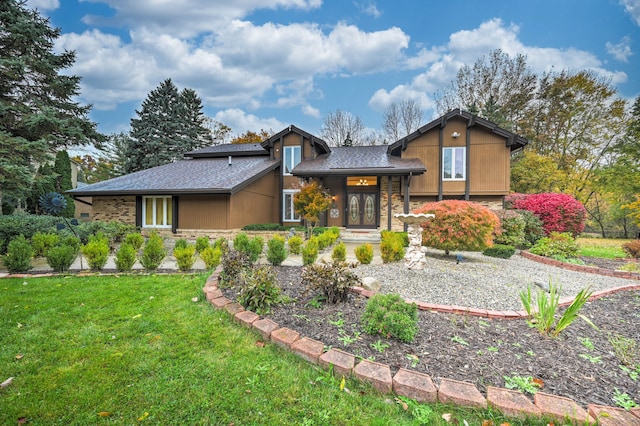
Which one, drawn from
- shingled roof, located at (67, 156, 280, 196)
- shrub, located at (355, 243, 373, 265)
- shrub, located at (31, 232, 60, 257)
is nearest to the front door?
shingled roof, located at (67, 156, 280, 196)

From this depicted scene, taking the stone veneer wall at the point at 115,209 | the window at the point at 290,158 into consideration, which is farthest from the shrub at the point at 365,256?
the stone veneer wall at the point at 115,209

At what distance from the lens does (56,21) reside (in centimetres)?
1200

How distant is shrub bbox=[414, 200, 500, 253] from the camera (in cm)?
631

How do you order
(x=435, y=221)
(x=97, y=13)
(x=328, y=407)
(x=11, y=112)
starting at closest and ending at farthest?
(x=328, y=407) < (x=435, y=221) < (x=97, y=13) < (x=11, y=112)

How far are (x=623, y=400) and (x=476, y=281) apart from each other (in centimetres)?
293

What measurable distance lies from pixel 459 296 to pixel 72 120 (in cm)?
1652

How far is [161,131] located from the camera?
23.9 meters

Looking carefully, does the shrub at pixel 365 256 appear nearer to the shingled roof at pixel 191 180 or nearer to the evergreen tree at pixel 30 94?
the shingled roof at pixel 191 180

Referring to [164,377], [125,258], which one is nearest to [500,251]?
[164,377]

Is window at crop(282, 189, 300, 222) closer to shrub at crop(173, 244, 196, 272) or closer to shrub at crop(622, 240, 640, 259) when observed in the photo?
shrub at crop(173, 244, 196, 272)

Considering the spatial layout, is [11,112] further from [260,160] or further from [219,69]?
[260,160]

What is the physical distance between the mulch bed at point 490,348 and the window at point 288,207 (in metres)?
10.7

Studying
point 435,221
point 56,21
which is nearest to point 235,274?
point 435,221

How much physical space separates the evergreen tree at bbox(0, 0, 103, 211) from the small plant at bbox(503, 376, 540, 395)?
12.9 metres
